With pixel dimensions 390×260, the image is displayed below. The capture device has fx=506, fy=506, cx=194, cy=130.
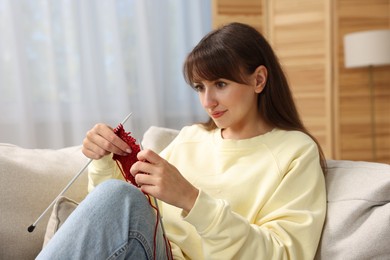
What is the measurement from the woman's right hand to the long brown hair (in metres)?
0.28

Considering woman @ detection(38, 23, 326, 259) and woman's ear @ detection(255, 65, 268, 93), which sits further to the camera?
woman's ear @ detection(255, 65, 268, 93)

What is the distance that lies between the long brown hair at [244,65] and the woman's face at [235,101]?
0.02m

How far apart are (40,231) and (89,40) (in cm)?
186

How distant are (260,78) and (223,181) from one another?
30cm

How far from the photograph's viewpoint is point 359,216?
3.84 feet

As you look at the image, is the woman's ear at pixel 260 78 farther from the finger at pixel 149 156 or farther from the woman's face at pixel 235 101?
the finger at pixel 149 156

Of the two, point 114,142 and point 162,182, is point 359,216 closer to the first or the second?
point 162,182

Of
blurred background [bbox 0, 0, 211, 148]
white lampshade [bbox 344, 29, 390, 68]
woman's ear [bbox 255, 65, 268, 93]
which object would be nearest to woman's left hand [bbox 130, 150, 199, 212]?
woman's ear [bbox 255, 65, 268, 93]

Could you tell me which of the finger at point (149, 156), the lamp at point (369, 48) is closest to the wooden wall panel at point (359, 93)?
the lamp at point (369, 48)

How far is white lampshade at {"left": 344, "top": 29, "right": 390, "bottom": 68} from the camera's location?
305 cm

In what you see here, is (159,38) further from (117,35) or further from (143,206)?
(143,206)

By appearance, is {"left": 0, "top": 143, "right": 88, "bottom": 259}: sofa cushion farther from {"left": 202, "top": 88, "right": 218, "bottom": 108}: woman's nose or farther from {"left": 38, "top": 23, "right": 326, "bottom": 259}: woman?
{"left": 202, "top": 88, "right": 218, "bottom": 108}: woman's nose

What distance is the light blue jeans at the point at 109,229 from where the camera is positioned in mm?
971

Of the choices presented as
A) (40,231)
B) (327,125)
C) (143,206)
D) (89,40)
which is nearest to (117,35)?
(89,40)
